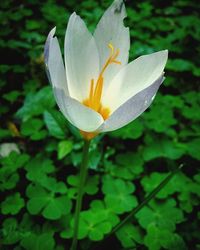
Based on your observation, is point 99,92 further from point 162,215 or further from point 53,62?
point 162,215

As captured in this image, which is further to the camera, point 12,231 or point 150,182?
point 150,182

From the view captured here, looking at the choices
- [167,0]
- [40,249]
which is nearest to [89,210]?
[40,249]

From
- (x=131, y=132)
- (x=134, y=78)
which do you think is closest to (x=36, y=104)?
(x=131, y=132)

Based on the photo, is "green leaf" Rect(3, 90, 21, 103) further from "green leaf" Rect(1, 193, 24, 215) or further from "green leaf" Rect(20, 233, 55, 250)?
"green leaf" Rect(20, 233, 55, 250)

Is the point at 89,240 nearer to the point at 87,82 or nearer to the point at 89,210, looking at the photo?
the point at 89,210

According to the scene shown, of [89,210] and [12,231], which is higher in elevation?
[12,231]

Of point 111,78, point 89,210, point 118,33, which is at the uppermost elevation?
point 118,33

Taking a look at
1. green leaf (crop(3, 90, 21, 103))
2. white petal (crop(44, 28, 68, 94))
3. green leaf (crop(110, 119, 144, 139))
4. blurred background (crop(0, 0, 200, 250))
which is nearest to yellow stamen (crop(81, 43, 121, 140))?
white petal (crop(44, 28, 68, 94))
